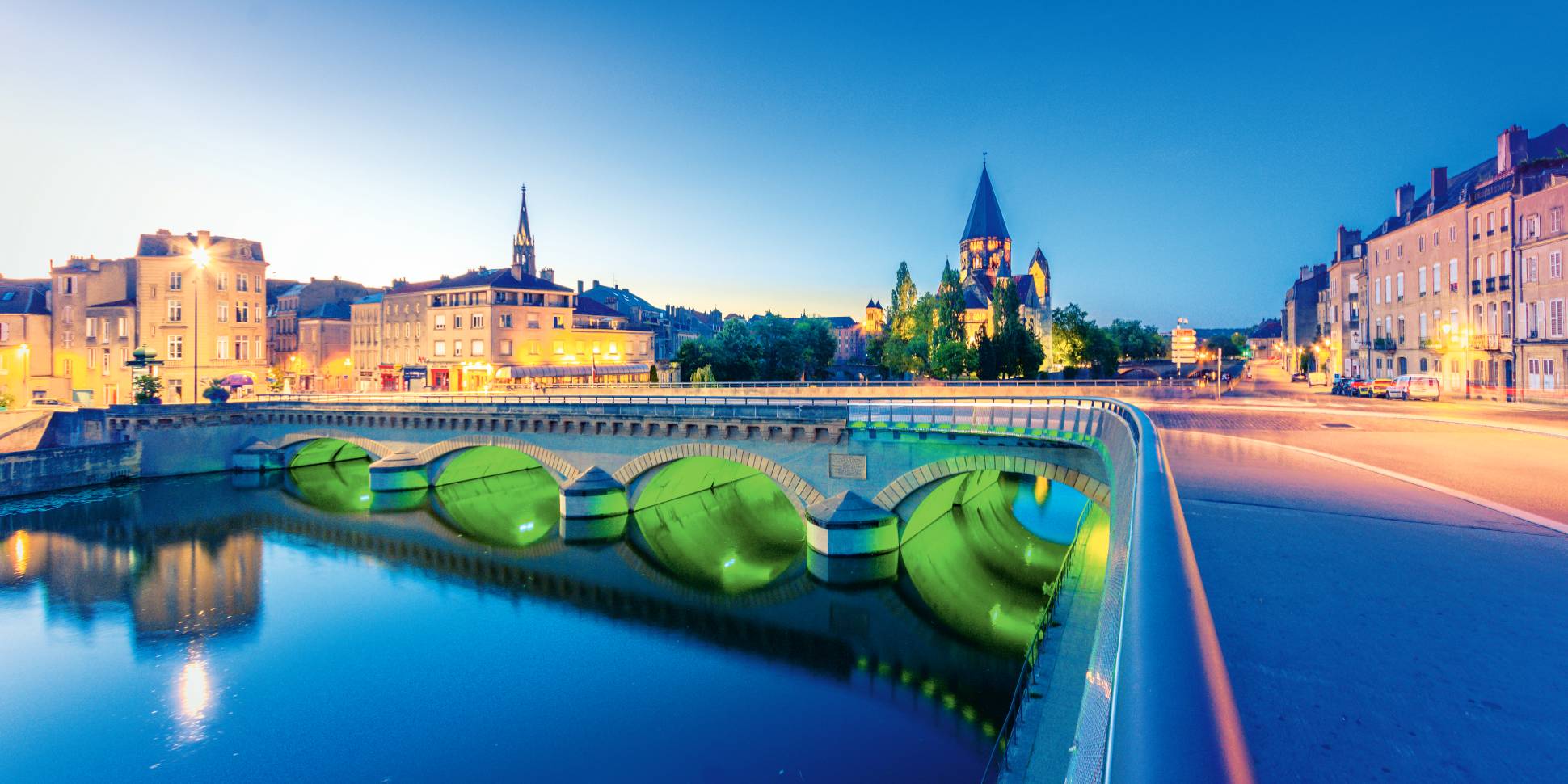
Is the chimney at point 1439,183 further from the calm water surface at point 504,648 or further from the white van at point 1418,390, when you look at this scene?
the calm water surface at point 504,648

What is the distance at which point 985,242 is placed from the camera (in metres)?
121

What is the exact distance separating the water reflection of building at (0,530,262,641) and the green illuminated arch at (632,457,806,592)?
13444mm

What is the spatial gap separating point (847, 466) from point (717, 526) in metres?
9.82

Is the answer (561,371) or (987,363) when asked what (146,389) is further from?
(987,363)

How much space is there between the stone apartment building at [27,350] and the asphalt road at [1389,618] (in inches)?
3409

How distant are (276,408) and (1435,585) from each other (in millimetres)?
55612

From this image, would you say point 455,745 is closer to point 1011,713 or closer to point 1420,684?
point 1011,713

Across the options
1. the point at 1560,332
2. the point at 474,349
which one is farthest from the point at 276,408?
the point at 1560,332

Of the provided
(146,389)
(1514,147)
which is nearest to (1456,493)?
(1514,147)

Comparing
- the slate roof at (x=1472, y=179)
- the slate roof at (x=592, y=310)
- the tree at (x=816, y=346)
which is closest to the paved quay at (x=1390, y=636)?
the slate roof at (x=1472, y=179)

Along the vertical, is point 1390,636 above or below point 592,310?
below

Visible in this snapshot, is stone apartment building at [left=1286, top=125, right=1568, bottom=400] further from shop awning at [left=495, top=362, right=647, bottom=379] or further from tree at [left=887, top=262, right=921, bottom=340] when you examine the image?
shop awning at [left=495, top=362, right=647, bottom=379]

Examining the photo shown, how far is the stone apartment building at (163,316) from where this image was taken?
198 feet

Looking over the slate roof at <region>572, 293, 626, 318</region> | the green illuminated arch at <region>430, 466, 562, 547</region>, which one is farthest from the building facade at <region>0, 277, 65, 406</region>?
the green illuminated arch at <region>430, 466, 562, 547</region>
